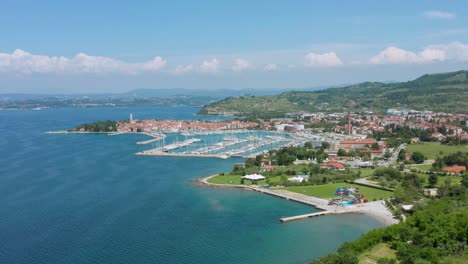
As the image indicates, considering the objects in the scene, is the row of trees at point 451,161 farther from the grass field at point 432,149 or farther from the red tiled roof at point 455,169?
the grass field at point 432,149

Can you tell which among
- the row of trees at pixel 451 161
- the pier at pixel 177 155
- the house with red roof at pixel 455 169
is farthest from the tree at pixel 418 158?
the pier at pixel 177 155

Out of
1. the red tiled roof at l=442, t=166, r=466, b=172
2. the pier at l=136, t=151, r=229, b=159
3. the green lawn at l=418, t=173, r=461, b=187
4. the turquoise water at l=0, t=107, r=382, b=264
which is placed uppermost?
the red tiled roof at l=442, t=166, r=466, b=172

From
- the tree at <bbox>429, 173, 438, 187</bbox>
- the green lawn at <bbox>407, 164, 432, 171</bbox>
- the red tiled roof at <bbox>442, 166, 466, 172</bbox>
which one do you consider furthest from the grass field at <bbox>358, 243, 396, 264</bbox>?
the green lawn at <bbox>407, 164, 432, 171</bbox>

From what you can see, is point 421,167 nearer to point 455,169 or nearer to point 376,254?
point 455,169

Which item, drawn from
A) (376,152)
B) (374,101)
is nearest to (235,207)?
(376,152)

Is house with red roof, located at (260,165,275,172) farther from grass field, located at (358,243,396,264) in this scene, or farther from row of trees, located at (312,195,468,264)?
grass field, located at (358,243,396,264)

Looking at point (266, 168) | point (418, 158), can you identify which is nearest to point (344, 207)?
point (266, 168)
